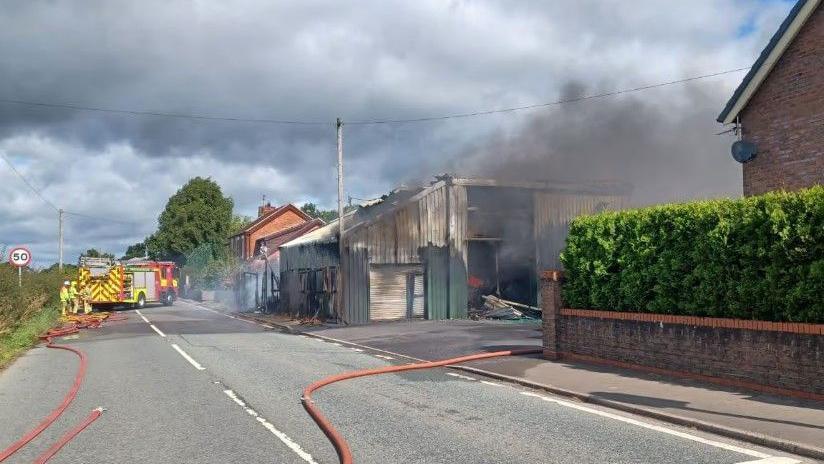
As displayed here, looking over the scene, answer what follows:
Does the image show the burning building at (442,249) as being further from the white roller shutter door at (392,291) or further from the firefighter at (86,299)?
the firefighter at (86,299)

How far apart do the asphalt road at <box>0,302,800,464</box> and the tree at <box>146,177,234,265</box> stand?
2342 inches

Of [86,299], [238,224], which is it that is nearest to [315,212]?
[238,224]

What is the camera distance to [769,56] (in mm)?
13922

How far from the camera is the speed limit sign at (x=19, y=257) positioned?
66.1 ft

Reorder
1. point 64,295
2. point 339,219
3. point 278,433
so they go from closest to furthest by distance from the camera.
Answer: point 278,433, point 339,219, point 64,295

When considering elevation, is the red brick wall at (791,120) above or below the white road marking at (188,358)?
above

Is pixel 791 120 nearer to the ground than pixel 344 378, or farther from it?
farther from it

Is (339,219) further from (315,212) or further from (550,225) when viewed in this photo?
(315,212)

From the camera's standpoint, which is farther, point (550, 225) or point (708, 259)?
point (550, 225)

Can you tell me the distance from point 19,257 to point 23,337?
Result: 13.6ft

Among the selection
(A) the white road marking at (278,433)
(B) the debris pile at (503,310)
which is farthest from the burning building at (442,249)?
(A) the white road marking at (278,433)

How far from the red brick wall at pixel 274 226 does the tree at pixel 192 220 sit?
22.9 ft

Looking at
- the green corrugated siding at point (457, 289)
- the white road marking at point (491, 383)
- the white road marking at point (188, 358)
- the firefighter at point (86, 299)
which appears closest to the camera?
the white road marking at point (491, 383)

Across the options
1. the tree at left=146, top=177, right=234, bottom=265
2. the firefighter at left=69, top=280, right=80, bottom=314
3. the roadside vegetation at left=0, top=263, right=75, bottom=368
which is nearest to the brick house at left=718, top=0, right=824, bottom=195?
the roadside vegetation at left=0, top=263, right=75, bottom=368
